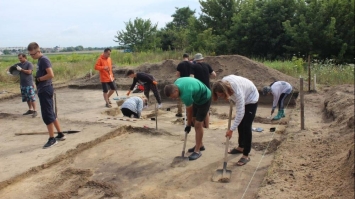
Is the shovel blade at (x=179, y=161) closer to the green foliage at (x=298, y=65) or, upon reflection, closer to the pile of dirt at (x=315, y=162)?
the pile of dirt at (x=315, y=162)

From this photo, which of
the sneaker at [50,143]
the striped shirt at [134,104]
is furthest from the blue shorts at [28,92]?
the sneaker at [50,143]

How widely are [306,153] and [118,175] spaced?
2.82 meters

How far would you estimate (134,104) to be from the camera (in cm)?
856

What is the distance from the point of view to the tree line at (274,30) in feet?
22.6

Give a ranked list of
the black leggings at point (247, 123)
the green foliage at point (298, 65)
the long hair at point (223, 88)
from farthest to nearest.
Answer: the green foliage at point (298, 65) < the black leggings at point (247, 123) < the long hair at point (223, 88)

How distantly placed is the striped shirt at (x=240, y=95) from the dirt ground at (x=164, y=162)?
0.83 metres

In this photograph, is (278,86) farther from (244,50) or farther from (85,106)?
(244,50)

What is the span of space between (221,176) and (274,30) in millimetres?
17651

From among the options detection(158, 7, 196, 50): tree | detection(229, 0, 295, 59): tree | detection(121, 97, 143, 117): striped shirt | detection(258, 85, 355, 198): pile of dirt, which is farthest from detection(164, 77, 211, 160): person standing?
detection(158, 7, 196, 50): tree

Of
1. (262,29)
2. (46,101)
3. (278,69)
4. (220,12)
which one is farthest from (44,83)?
(220,12)

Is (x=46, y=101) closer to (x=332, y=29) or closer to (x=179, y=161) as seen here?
(x=179, y=161)

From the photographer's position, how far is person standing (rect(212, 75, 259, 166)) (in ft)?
A: 14.9

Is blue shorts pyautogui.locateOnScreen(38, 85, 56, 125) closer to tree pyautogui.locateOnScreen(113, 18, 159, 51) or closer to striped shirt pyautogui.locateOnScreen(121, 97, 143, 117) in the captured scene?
striped shirt pyautogui.locateOnScreen(121, 97, 143, 117)

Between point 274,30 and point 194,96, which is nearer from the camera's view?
point 194,96
